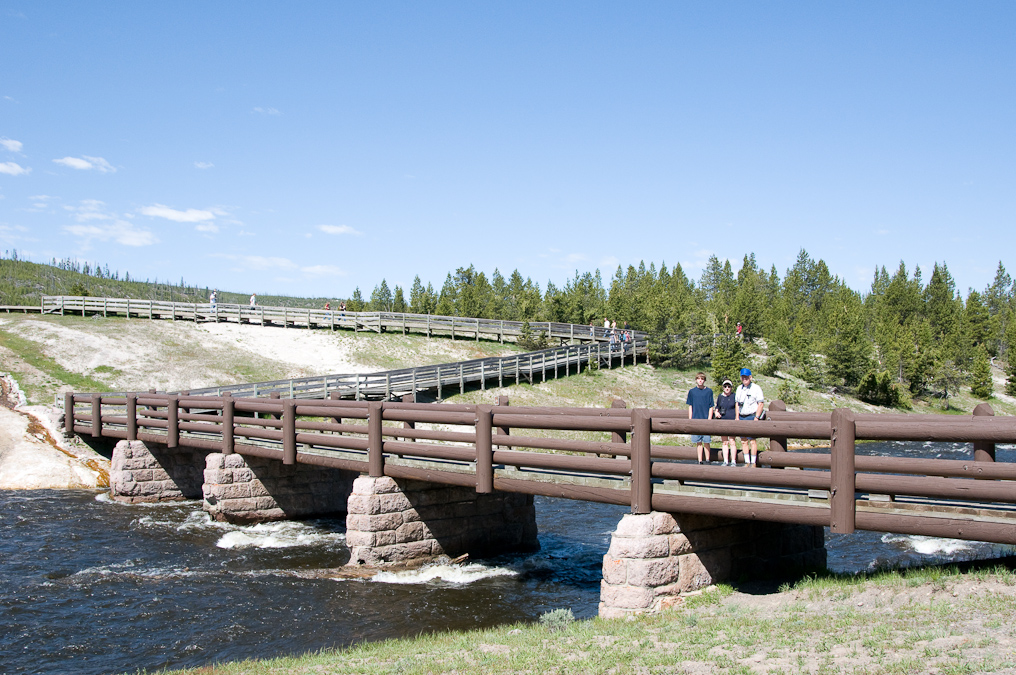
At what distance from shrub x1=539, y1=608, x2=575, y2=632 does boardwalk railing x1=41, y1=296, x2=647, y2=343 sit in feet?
131

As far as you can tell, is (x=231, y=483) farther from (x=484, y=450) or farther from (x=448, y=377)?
(x=448, y=377)

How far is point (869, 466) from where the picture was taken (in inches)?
317

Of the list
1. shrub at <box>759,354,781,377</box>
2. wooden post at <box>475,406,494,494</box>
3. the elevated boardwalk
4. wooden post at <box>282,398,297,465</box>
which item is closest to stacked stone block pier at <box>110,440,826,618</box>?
wooden post at <box>282,398,297,465</box>

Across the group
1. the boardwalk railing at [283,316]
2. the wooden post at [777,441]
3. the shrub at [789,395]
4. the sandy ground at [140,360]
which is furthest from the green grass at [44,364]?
the shrub at [789,395]

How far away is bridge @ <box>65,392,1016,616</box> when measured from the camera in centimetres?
781

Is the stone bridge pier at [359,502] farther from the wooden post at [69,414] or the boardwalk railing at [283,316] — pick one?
the boardwalk railing at [283,316]

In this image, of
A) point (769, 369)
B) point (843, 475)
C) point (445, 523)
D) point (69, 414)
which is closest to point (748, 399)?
Answer: point (843, 475)

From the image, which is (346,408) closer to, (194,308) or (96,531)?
(96,531)

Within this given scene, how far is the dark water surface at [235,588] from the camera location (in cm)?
1017

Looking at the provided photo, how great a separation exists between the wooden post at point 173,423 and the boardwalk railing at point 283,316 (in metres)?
28.6

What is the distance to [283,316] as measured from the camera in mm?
49969

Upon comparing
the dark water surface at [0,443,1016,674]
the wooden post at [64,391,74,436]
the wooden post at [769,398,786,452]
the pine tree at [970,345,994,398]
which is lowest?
the pine tree at [970,345,994,398]

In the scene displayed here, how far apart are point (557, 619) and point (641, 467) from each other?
2182 mm

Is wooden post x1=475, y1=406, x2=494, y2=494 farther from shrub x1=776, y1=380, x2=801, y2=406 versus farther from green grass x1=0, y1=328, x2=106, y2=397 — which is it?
shrub x1=776, y1=380, x2=801, y2=406
